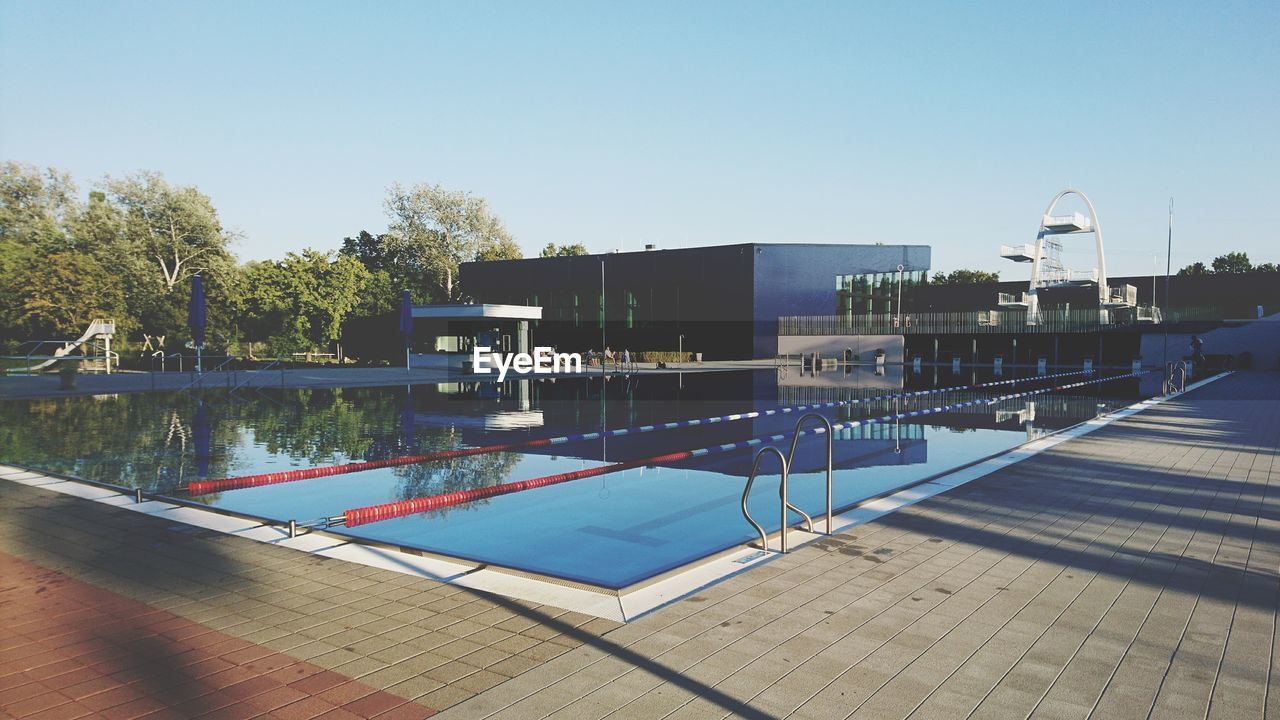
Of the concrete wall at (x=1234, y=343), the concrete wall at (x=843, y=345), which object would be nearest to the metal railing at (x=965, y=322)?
the concrete wall at (x=843, y=345)

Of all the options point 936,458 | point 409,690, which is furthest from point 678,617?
point 936,458

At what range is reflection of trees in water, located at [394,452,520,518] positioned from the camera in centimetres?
867

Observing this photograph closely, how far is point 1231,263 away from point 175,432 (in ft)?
361

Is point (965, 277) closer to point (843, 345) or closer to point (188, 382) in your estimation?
point (843, 345)

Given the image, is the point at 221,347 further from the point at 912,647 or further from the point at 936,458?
the point at 912,647

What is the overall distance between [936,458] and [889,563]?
6057 millimetres

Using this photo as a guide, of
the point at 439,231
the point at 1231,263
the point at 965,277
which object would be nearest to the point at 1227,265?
the point at 1231,263

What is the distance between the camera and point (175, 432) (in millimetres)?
13852

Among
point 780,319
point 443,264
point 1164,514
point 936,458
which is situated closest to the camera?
point 1164,514

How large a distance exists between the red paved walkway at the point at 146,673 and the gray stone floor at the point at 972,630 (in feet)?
2.44

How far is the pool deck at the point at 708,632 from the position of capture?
3.45 meters

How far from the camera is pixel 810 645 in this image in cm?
402

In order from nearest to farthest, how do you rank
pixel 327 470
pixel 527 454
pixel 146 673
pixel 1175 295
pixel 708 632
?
1. pixel 146 673
2. pixel 708 632
3. pixel 327 470
4. pixel 527 454
5. pixel 1175 295

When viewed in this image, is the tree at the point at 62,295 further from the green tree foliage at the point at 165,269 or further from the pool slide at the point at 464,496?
the pool slide at the point at 464,496
